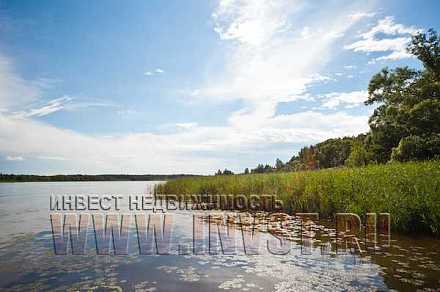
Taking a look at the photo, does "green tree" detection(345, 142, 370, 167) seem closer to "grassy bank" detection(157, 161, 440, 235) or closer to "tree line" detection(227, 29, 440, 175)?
"tree line" detection(227, 29, 440, 175)

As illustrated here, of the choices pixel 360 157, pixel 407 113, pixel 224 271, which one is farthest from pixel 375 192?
pixel 360 157

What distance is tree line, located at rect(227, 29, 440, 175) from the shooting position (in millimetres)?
25969

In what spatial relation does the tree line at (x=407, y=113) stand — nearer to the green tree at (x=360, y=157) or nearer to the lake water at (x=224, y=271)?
the green tree at (x=360, y=157)

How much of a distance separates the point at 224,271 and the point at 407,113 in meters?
27.8

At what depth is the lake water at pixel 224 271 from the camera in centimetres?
526

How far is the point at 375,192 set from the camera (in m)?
10.1

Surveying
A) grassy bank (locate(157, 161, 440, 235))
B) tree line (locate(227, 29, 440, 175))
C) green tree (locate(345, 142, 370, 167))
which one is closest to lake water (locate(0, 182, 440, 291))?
grassy bank (locate(157, 161, 440, 235))

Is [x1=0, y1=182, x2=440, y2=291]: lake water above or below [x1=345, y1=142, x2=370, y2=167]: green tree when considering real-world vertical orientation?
below

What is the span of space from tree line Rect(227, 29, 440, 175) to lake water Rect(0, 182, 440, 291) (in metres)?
20.2

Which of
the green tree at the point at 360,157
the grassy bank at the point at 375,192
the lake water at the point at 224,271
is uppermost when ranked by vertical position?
the green tree at the point at 360,157

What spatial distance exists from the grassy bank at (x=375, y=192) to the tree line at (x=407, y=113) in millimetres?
14158

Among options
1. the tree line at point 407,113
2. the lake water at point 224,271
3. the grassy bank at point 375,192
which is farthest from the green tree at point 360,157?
the lake water at point 224,271

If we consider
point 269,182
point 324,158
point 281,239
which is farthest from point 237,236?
point 324,158

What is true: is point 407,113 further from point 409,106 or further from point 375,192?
point 375,192
